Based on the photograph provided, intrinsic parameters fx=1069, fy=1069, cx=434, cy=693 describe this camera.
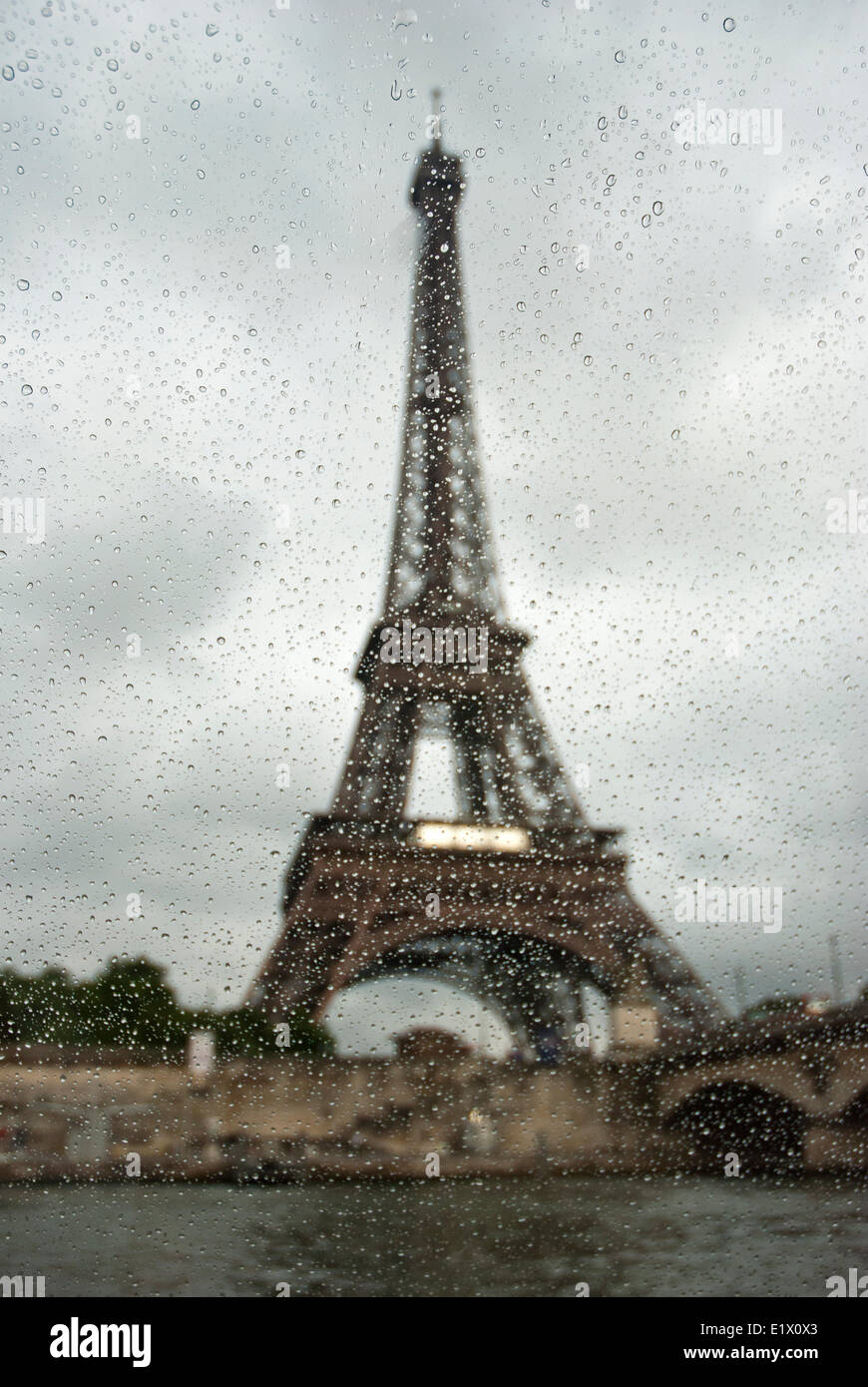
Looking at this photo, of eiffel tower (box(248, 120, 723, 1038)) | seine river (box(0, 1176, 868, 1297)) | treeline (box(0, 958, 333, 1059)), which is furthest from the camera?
eiffel tower (box(248, 120, 723, 1038))

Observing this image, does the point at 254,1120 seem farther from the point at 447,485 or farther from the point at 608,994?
the point at 447,485

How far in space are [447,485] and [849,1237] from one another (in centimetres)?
437

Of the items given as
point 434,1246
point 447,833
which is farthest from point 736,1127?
point 447,833

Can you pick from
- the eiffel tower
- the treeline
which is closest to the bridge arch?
the eiffel tower

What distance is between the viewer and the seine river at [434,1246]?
279 cm

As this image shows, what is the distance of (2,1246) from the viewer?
2885mm

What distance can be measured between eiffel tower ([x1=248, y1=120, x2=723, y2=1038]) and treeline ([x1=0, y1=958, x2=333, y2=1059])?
55 centimetres

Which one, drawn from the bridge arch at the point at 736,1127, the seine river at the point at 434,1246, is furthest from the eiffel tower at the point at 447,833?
the seine river at the point at 434,1246

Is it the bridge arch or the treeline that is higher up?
the treeline

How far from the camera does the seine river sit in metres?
2.79

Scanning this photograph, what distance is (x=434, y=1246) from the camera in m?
3.95

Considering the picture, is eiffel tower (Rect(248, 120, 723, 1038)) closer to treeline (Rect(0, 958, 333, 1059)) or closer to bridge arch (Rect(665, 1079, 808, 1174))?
bridge arch (Rect(665, 1079, 808, 1174))

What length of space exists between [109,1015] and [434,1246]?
1.54 meters

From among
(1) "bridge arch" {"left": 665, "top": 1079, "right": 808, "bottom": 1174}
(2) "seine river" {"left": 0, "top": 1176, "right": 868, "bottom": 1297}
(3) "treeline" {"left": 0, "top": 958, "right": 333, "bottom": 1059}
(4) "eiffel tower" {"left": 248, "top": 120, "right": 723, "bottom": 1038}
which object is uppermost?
(4) "eiffel tower" {"left": 248, "top": 120, "right": 723, "bottom": 1038}
